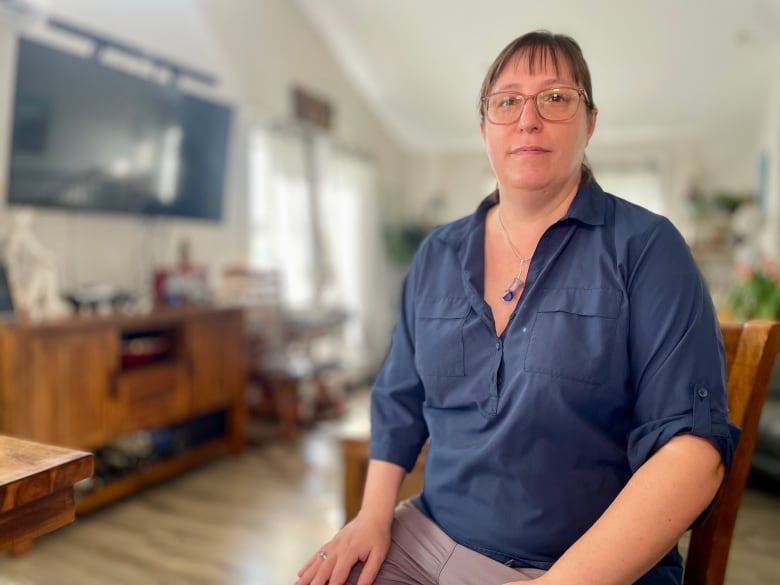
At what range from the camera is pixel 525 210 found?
979mm

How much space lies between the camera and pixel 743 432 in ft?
2.98

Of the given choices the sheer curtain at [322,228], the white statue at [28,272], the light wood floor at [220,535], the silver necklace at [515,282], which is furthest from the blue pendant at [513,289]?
the sheer curtain at [322,228]

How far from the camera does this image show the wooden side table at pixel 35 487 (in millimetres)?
733

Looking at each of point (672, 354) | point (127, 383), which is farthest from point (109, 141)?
point (672, 354)

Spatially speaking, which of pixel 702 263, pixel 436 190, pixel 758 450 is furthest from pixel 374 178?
pixel 758 450

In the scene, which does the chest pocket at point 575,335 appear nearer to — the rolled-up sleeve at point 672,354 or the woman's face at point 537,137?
the rolled-up sleeve at point 672,354

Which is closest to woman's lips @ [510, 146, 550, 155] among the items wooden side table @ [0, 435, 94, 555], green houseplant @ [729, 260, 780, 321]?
wooden side table @ [0, 435, 94, 555]

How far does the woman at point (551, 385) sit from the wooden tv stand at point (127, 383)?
1.80 m

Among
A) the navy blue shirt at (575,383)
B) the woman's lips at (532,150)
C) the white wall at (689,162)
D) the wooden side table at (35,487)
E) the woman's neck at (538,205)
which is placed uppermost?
the white wall at (689,162)

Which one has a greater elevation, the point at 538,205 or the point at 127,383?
the point at 538,205

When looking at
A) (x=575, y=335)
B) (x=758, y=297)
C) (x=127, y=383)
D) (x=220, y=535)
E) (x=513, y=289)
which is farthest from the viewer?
(x=758, y=297)

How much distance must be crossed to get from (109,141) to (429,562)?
102 inches

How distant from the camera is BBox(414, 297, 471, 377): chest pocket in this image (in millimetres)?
975

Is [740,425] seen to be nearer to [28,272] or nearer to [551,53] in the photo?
[551,53]
